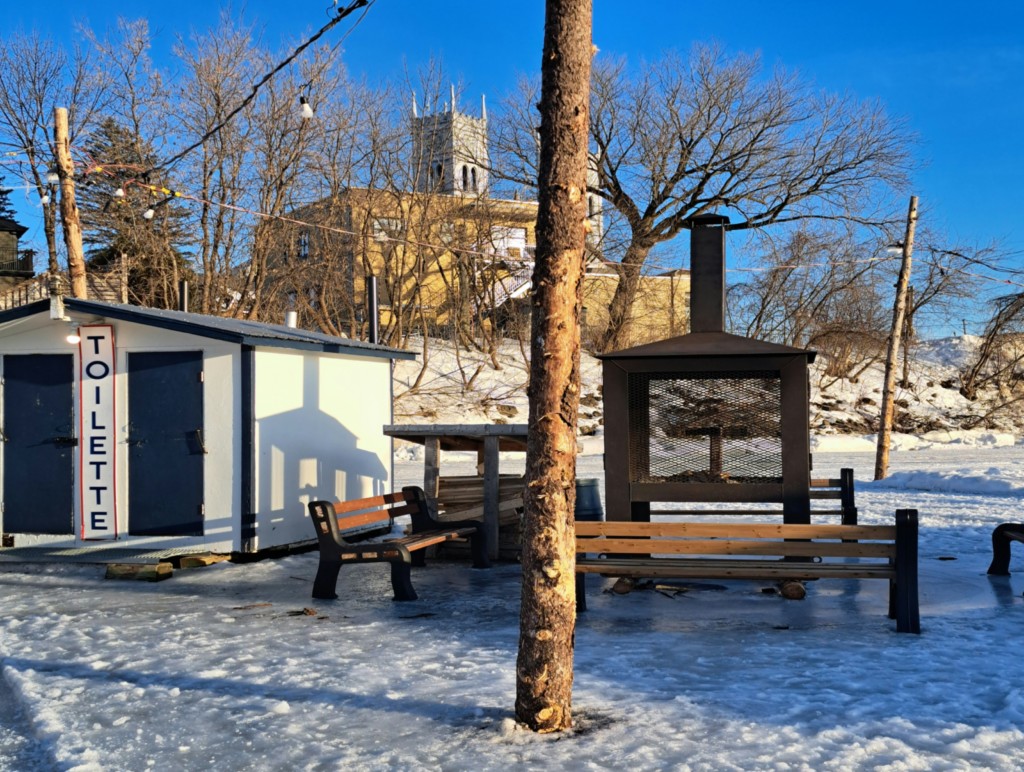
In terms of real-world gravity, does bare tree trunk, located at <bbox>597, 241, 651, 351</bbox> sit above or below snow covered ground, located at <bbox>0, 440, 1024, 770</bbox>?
above

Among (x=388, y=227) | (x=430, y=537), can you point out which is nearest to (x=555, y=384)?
(x=430, y=537)

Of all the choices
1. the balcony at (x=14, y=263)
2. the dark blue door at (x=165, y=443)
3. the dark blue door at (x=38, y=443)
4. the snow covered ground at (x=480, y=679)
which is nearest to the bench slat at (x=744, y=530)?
the snow covered ground at (x=480, y=679)

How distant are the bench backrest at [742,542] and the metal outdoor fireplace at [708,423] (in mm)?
1220

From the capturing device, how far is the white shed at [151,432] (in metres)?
11.2

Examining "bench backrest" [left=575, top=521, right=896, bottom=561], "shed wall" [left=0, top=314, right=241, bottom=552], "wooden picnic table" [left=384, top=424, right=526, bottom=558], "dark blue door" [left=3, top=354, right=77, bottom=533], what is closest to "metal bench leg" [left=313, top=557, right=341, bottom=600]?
"wooden picnic table" [left=384, top=424, right=526, bottom=558]

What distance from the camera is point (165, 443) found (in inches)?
448

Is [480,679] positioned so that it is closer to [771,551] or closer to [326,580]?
[771,551]

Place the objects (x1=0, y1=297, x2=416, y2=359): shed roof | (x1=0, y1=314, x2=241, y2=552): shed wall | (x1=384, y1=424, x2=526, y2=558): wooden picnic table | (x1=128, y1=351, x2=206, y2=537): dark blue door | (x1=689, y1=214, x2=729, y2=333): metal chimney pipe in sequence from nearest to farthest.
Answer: (x1=689, y1=214, x2=729, y2=333): metal chimney pipe, (x1=384, y1=424, x2=526, y2=558): wooden picnic table, (x1=0, y1=297, x2=416, y2=359): shed roof, (x1=0, y1=314, x2=241, y2=552): shed wall, (x1=128, y1=351, x2=206, y2=537): dark blue door

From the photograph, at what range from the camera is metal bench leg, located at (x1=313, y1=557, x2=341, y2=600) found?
8.94 meters

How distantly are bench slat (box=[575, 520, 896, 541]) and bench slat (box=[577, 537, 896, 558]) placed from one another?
61 mm

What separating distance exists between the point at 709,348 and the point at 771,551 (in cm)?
218

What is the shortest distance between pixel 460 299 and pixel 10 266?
27911 mm

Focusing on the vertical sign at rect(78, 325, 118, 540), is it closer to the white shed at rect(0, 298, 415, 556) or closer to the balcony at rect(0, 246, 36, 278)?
the white shed at rect(0, 298, 415, 556)

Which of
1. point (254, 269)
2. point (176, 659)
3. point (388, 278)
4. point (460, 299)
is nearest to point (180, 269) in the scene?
point (254, 269)
